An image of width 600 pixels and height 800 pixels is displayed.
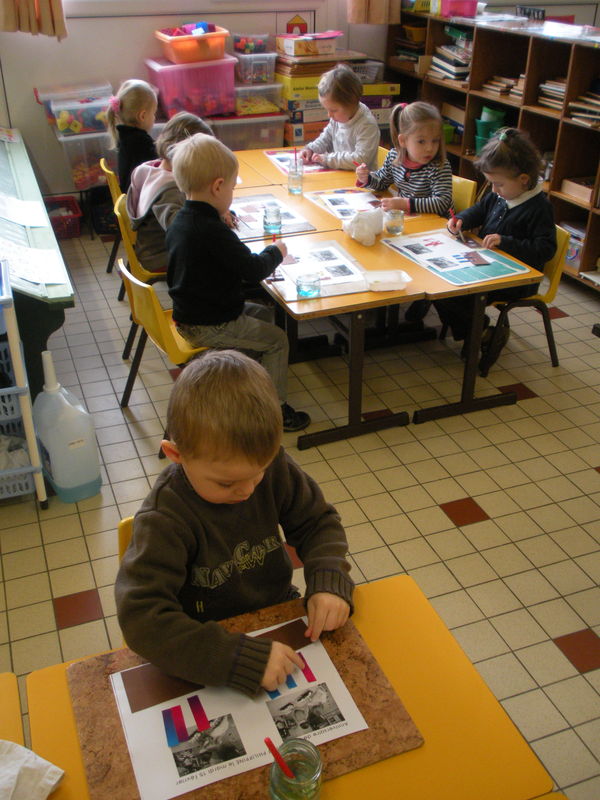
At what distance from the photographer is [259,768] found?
98cm

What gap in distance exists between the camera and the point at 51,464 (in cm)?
261

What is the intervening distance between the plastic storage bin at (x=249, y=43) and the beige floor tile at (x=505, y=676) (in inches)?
177

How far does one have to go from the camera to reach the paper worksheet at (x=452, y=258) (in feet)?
9.31

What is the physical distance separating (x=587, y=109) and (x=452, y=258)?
1.64 metres

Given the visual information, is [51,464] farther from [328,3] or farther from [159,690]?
[328,3]

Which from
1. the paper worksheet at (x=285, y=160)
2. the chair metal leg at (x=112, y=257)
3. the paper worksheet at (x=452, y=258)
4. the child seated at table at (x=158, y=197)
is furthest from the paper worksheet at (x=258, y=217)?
the chair metal leg at (x=112, y=257)

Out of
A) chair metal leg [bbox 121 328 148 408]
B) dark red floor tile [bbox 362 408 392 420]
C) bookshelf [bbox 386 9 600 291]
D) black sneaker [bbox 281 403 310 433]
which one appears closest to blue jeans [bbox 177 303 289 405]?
black sneaker [bbox 281 403 310 433]

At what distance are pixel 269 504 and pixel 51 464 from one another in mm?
1545

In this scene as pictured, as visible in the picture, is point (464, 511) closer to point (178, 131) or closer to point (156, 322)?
point (156, 322)

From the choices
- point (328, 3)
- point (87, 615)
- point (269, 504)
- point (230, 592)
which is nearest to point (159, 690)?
point (230, 592)

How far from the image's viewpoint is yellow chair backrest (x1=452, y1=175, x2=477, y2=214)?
3.55 meters

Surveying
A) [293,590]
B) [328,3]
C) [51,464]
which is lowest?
[51,464]

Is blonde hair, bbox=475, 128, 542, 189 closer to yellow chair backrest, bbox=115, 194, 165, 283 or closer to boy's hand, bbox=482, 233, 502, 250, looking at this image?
boy's hand, bbox=482, 233, 502, 250

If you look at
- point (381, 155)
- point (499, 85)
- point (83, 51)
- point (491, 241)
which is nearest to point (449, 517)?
point (491, 241)
